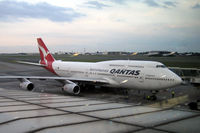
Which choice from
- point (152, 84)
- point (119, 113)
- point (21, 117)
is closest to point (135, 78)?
point (152, 84)

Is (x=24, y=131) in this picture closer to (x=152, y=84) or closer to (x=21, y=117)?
(x=21, y=117)

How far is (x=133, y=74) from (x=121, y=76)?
1613 millimetres

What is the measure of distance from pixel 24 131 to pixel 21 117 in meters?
1.10

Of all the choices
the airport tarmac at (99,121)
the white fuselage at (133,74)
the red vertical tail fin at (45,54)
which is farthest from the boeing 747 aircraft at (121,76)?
the airport tarmac at (99,121)

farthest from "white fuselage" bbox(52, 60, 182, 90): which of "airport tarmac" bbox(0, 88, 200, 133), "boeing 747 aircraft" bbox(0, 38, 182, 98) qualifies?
"airport tarmac" bbox(0, 88, 200, 133)

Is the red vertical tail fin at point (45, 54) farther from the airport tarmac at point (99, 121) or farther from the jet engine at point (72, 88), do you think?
the airport tarmac at point (99, 121)

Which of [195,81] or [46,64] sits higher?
[46,64]

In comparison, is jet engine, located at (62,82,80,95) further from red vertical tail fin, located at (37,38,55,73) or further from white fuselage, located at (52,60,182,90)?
red vertical tail fin, located at (37,38,55,73)

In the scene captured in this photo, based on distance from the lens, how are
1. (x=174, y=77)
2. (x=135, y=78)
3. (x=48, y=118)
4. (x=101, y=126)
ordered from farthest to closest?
(x=135, y=78) < (x=174, y=77) < (x=48, y=118) < (x=101, y=126)

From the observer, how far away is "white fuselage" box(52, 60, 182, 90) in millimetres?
20844

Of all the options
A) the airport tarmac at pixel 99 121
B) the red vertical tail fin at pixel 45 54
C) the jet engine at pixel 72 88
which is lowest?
the jet engine at pixel 72 88

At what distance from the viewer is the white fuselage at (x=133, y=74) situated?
20.8 m

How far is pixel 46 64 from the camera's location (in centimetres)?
3603

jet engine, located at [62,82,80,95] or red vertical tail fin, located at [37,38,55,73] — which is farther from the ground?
red vertical tail fin, located at [37,38,55,73]
